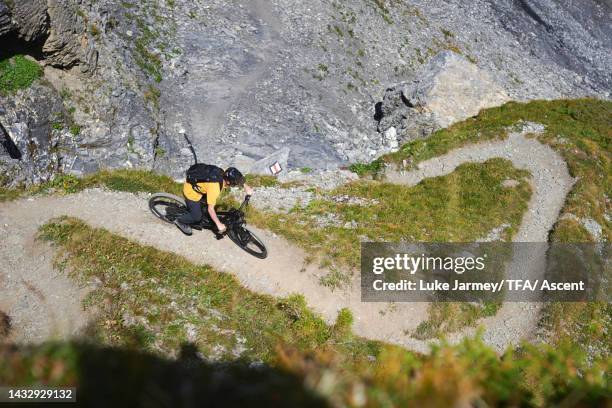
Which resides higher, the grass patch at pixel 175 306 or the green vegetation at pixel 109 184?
the grass patch at pixel 175 306

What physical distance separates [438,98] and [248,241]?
2375 centimetres

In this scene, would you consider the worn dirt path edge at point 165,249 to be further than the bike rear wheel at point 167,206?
No

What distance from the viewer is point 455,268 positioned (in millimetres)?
20078

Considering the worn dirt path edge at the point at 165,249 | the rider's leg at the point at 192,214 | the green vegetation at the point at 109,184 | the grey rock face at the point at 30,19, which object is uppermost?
the grey rock face at the point at 30,19

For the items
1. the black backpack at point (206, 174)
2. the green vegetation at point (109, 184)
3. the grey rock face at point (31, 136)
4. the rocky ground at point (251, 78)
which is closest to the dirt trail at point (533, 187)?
the rocky ground at point (251, 78)

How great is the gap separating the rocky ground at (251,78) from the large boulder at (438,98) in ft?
0.36

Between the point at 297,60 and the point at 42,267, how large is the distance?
26.0m

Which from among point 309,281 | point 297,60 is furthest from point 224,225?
point 297,60

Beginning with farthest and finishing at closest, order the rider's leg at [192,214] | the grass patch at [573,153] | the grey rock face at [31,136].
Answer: the grey rock face at [31,136] → the grass patch at [573,153] → the rider's leg at [192,214]

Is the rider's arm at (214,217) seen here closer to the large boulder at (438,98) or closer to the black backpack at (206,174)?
the black backpack at (206,174)

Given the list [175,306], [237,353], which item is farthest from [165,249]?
[237,353]

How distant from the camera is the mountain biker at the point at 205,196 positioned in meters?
14.4

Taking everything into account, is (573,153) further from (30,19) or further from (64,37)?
(30,19)

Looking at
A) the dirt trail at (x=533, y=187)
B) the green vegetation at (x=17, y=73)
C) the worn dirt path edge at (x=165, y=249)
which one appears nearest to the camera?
the worn dirt path edge at (x=165, y=249)
